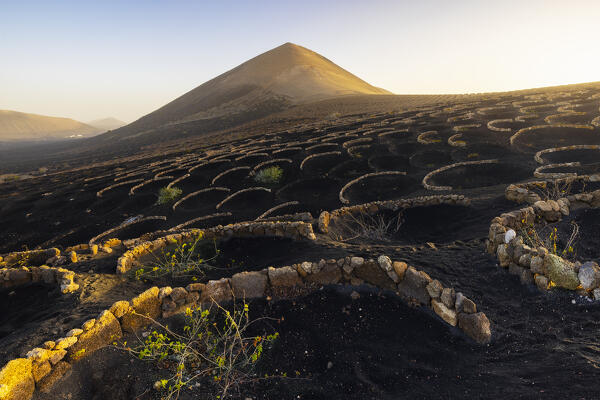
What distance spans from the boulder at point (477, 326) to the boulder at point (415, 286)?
685 mm

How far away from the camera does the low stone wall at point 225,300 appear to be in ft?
13.8

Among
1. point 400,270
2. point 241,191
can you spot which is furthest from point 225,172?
point 400,270

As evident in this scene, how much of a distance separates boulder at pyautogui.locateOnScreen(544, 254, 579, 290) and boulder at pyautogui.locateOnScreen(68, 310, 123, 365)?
23.4 feet

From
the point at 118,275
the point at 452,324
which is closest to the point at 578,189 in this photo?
the point at 452,324

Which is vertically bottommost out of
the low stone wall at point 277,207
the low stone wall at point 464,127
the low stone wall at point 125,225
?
the low stone wall at point 125,225

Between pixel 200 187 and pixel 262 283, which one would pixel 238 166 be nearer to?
pixel 200 187

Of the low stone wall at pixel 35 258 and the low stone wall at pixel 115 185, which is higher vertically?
the low stone wall at pixel 115 185

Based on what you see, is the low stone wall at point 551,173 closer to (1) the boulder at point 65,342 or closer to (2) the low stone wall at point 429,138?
(2) the low stone wall at point 429,138

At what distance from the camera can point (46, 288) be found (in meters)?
A: 7.14

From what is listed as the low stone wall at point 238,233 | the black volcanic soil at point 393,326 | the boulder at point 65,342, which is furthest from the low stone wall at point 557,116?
the boulder at point 65,342

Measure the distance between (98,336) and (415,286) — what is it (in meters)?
5.27

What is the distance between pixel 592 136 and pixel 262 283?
1818cm

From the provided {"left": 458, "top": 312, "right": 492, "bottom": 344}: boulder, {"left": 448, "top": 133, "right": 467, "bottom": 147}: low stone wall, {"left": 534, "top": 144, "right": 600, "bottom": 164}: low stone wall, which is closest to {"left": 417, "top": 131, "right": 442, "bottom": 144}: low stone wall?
{"left": 448, "top": 133, "right": 467, "bottom": 147}: low stone wall

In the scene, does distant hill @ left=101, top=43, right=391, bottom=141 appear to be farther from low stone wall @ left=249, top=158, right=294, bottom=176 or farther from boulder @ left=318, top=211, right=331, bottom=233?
boulder @ left=318, top=211, right=331, bottom=233
